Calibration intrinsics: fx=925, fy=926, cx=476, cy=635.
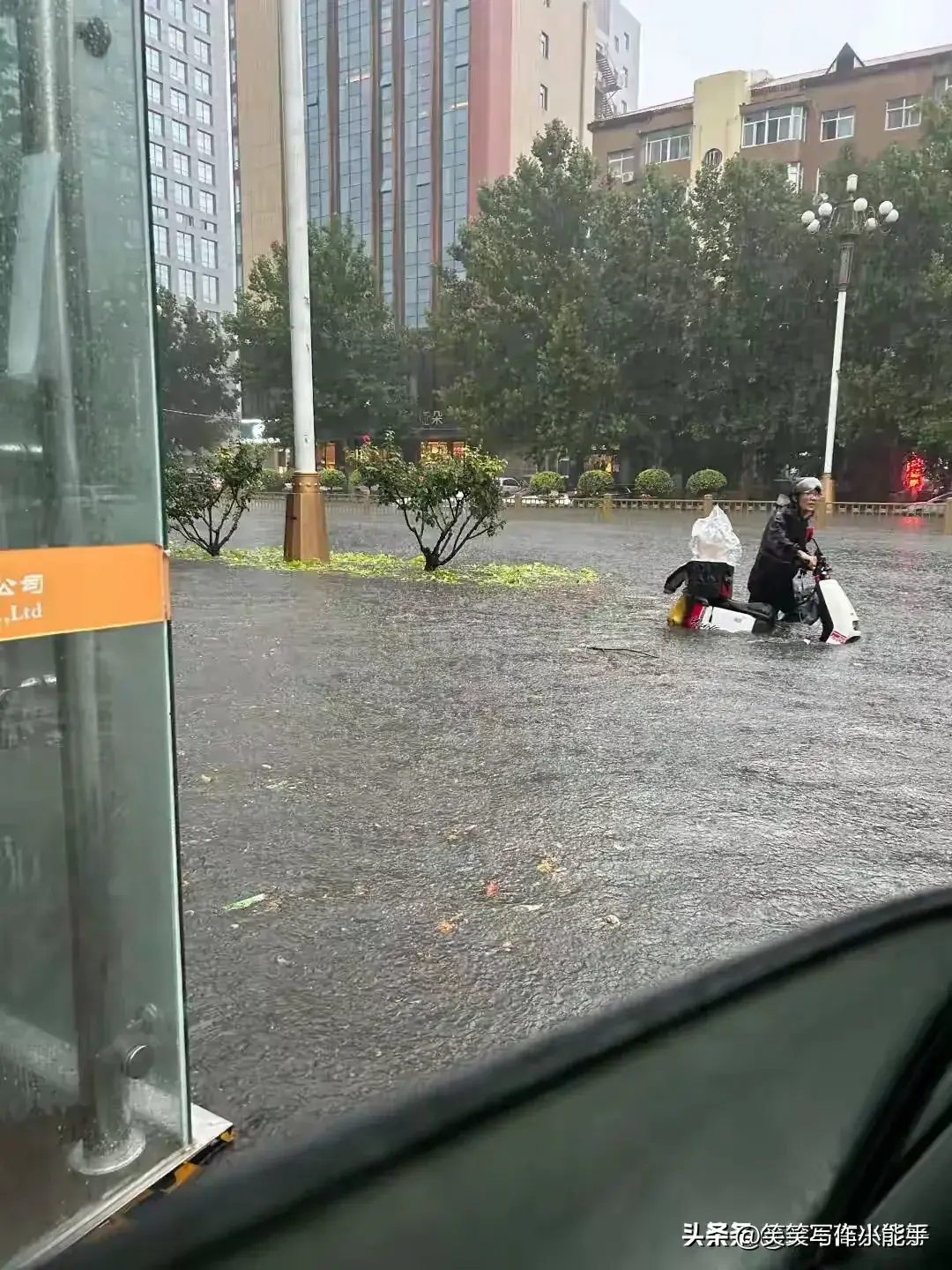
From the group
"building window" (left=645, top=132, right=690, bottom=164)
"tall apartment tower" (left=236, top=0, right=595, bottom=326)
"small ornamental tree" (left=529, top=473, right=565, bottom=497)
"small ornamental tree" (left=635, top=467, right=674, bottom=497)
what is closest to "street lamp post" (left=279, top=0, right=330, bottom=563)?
"small ornamental tree" (left=635, top=467, right=674, bottom=497)

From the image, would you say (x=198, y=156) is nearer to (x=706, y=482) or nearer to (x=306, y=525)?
(x=706, y=482)

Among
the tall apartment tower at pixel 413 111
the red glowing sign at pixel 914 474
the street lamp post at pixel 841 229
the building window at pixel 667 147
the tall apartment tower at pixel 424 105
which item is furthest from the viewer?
the tall apartment tower at pixel 424 105

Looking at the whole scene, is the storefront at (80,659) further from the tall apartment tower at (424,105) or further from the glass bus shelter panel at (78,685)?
the tall apartment tower at (424,105)

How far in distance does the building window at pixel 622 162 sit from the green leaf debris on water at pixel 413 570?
46.0 m

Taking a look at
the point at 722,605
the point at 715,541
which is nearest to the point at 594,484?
the point at 722,605

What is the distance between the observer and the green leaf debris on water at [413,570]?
11453 millimetres

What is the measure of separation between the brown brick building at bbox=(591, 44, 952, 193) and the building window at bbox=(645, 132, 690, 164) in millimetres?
48

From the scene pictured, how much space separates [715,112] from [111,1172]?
182 feet

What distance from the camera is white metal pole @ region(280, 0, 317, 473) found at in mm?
11250

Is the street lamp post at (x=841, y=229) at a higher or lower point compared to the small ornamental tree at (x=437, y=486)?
higher

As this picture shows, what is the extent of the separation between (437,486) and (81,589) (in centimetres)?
993

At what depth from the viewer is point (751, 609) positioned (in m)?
8.30

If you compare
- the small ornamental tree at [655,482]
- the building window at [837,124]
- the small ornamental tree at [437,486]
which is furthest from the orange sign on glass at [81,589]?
the building window at [837,124]

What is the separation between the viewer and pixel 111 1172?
167 cm
